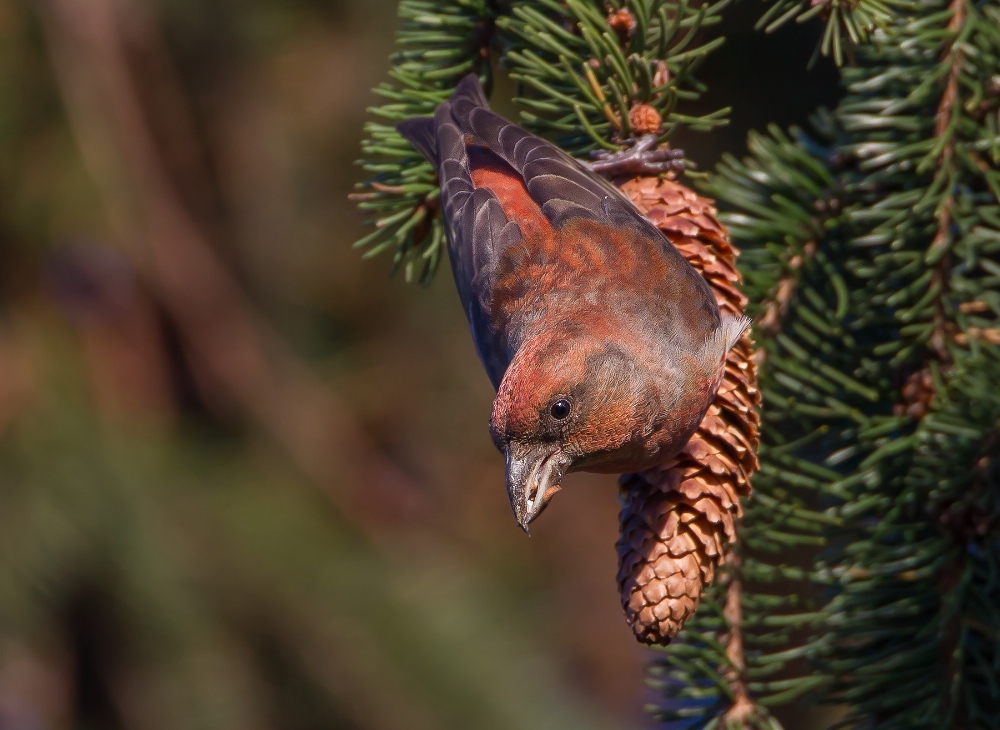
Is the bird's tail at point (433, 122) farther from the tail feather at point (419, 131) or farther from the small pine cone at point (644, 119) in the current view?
the small pine cone at point (644, 119)

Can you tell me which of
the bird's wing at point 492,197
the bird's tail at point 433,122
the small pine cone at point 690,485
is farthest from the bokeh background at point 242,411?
the small pine cone at point 690,485

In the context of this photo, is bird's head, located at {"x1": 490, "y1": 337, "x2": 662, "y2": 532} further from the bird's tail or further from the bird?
the bird's tail

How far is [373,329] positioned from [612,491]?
148 cm

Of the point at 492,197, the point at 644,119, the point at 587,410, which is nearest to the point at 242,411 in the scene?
the point at 492,197

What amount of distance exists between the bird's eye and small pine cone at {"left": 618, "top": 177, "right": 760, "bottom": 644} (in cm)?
17

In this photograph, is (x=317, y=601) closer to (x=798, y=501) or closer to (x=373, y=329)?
(x=373, y=329)

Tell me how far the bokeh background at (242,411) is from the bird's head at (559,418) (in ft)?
4.78

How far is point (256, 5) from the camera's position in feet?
14.4

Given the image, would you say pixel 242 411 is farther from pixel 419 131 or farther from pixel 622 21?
pixel 622 21

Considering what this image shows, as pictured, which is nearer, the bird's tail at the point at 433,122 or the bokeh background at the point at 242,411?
the bird's tail at the point at 433,122

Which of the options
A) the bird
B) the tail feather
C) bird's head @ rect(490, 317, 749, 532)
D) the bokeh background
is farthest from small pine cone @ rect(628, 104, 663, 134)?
the bokeh background

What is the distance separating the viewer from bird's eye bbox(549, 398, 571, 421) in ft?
6.52

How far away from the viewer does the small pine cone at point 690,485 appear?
1.63 meters

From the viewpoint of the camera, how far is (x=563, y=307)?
2.32m
